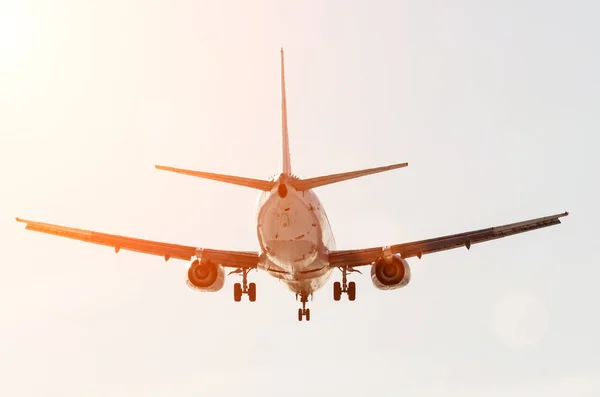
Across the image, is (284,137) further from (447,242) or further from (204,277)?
(447,242)

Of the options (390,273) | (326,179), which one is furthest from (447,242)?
(326,179)

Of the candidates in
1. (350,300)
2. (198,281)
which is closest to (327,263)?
(350,300)

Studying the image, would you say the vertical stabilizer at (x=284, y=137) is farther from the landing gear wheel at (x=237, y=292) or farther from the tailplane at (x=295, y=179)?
the landing gear wheel at (x=237, y=292)

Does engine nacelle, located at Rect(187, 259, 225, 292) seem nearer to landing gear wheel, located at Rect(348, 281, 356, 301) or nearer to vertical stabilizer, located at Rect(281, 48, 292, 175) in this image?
vertical stabilizer, located at Rect(281, 48, 292, 175)

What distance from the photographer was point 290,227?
4131cm

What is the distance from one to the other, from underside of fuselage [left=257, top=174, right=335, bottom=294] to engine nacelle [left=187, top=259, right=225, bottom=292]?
297 cm

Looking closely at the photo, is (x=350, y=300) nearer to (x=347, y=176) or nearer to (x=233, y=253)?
(x=233, y=253)

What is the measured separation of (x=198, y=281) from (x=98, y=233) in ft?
22.3

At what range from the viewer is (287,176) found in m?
41.8

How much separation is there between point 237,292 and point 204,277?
5.31m

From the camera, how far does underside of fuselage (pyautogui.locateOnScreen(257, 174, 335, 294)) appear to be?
4081cm

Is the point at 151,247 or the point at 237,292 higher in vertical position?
the point at 151,247

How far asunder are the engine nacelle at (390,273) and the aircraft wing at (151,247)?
23.8ft

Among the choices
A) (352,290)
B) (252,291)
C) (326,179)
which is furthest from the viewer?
(352,290)
